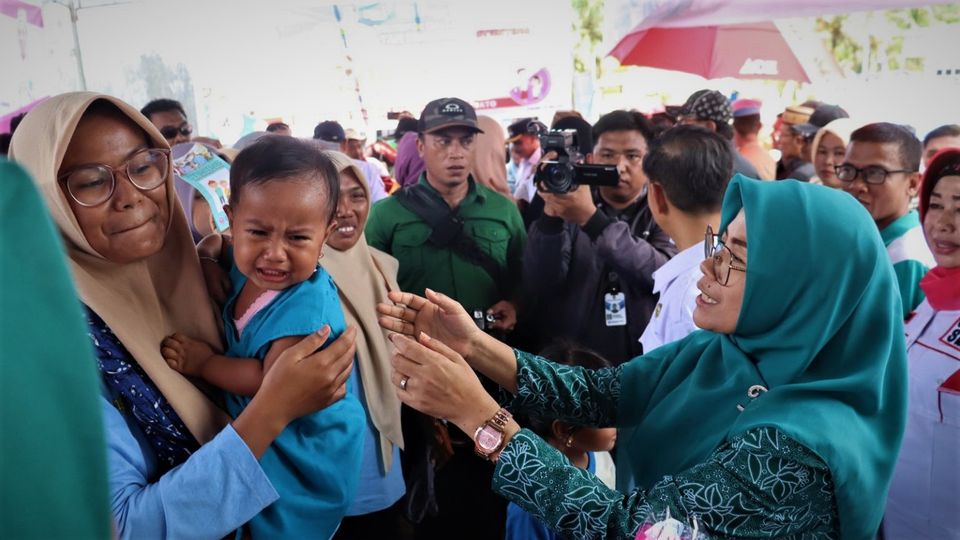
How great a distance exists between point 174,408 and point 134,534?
0.69ft

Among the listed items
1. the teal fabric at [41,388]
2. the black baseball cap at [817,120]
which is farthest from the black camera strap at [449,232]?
the black baseball cap at [817,120]

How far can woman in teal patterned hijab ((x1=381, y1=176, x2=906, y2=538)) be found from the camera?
1.21 meters

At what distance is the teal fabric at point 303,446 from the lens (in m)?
1.33

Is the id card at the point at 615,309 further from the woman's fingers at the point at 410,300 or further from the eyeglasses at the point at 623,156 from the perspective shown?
the woman's fingers at the point at 410,300

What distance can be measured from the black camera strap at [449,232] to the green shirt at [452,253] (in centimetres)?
2

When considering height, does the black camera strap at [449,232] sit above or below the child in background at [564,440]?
above

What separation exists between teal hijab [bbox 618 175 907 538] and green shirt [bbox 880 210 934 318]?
942 mm

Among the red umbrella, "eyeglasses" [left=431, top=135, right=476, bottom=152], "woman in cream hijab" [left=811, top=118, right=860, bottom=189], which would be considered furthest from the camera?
the red umbrella

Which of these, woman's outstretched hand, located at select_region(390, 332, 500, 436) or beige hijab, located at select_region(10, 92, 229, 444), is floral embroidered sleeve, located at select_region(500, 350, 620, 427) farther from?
beige hijab, located at select_region(10, 92, 229, 444)

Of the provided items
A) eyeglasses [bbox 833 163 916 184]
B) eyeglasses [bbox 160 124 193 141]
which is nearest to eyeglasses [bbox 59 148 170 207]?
eyeglasses [bbox 833 163 916 184]

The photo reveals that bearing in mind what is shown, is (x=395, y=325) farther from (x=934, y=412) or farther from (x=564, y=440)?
(x=934, y=412)

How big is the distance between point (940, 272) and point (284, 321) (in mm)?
1824

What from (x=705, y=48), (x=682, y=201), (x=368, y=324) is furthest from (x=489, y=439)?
(x=705, y=48)

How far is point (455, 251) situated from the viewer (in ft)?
9.91
